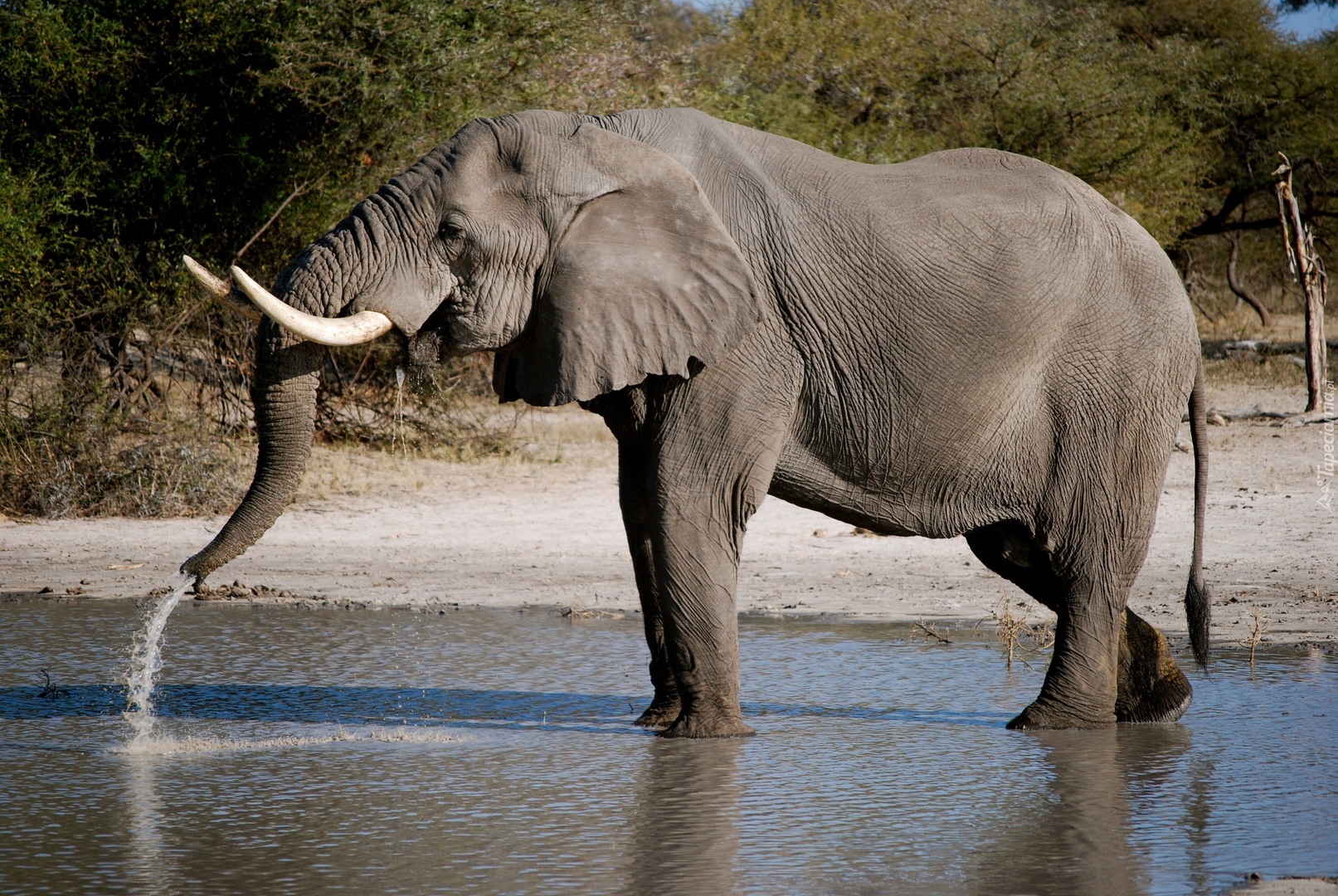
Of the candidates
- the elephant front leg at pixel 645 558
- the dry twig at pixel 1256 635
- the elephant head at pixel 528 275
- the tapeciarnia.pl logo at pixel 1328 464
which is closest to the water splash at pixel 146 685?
the elephant head at pixel 528 275

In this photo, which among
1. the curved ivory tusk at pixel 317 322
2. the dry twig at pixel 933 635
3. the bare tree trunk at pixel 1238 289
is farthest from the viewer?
the bare tree trunk at pixel 1238 289

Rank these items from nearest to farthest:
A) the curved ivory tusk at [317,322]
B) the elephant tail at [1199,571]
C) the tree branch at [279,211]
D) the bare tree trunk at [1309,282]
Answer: the curved ivory tusk at [317,322], the elephant tail at [1199,571], the tree branch at [279,211], the bare tree trunk at [1309,282]

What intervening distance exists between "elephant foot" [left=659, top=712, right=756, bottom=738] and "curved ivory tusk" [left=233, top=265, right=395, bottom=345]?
174cm

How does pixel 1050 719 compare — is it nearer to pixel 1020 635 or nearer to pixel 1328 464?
pixel 1020 635

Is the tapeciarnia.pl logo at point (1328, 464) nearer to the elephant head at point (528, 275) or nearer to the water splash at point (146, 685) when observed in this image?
the elephant head at point (528, 275)

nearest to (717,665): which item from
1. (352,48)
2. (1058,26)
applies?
(352,48)

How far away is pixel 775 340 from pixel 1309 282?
13.5m

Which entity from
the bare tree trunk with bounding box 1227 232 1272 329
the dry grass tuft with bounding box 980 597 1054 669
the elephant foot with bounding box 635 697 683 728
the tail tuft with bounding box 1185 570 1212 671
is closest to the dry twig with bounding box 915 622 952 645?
the dry grass tuft with bounding box 980 597 1054 669

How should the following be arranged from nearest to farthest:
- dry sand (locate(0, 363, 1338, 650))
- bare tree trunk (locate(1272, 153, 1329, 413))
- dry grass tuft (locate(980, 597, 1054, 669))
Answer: dry grass tuft (locate(980, 597, 1054, 669)) → dry sand (locate(0, 363, 1338, 650)) → bare tree trunk (locate(1272, 153, 1329, 413))

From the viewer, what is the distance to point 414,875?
412 centimetres

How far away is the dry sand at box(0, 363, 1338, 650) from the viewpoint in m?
8.42

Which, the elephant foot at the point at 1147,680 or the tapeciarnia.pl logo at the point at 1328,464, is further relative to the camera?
the tapeciarnia.pl logo at the point at 1328,464

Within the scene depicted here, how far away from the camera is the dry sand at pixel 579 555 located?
8422 mm

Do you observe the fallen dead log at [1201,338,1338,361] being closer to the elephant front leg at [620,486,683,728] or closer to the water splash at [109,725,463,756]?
the elephant front leg at [620,486,683,728]
